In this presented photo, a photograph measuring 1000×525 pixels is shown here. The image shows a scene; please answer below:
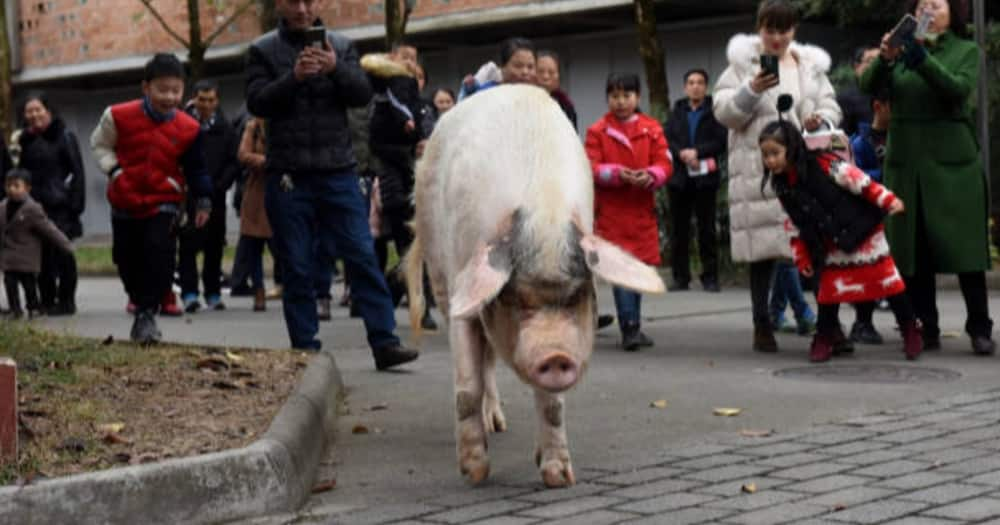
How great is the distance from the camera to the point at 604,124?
10609 mm

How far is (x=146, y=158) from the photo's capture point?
10.9 metres

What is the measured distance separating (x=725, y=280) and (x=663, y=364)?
682 cm

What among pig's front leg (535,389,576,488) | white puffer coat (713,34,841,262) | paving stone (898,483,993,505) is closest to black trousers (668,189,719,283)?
white puffer coat (713,34,841,262)

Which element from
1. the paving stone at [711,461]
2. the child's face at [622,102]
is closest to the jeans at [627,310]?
the child's face at [622,102]

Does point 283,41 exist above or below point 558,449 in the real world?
above

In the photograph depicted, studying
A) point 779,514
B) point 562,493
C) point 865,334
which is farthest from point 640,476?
point 865,334

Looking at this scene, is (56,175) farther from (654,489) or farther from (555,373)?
(555,373)

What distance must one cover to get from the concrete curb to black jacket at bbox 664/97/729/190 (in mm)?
9824

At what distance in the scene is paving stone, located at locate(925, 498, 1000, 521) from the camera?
513cm

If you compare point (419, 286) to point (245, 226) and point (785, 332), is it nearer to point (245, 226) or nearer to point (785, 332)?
point (785, 332)

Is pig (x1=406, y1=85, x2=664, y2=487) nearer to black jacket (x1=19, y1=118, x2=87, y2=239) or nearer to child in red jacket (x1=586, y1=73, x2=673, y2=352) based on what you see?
child in red jacket (x1=586, y1=73, x2=673, y2=352)

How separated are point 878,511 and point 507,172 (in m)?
1.79

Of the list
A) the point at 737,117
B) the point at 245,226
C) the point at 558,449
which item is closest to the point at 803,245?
the point at 737,117

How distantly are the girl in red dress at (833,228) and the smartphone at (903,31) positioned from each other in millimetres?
736
